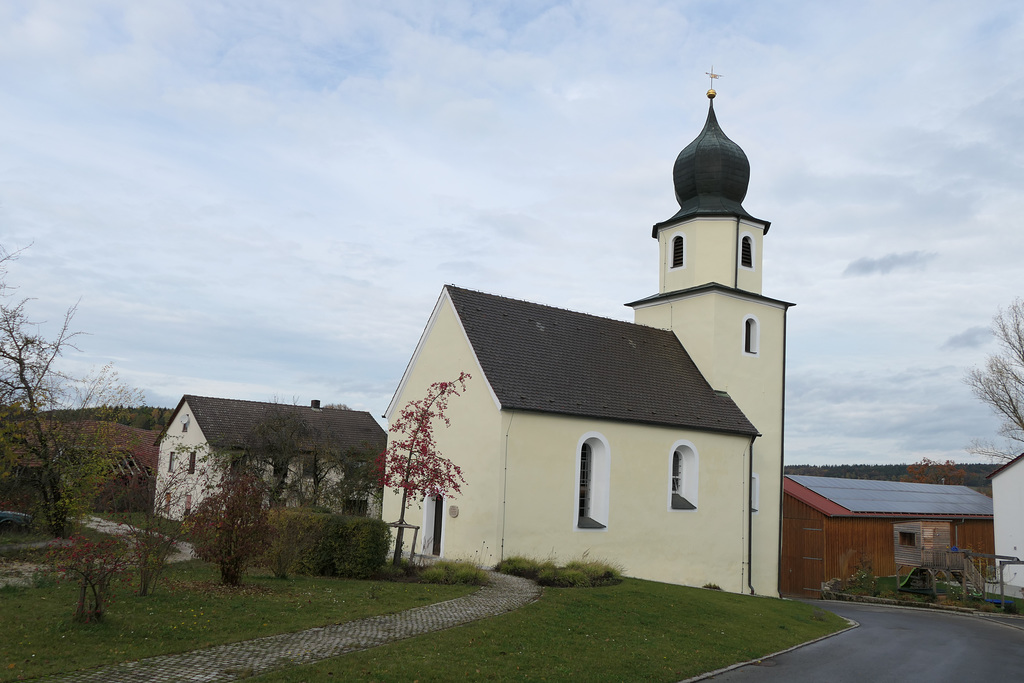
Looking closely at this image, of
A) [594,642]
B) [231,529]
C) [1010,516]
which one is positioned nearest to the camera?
[594,642]

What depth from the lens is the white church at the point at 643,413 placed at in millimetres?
21062

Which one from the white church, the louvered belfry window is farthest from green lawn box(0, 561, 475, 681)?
the louvered belfry window

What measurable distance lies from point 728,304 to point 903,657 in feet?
50.5

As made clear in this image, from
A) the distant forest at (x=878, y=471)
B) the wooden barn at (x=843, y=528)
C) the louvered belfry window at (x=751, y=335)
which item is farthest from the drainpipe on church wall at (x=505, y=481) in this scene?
the distant forest at (x=878, y=471)

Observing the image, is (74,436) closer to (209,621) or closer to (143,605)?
(143,605)

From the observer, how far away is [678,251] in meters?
29.3

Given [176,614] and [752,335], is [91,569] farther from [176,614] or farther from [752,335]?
[752,335]

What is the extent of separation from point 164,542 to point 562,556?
10.7 m

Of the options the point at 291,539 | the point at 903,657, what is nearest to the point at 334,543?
the point at 291,539

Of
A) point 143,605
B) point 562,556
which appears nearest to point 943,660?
point 562,556

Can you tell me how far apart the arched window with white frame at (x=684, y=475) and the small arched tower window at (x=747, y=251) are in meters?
7.92

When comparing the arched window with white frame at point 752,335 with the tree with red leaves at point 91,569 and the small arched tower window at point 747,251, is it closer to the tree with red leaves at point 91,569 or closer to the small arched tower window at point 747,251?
the small arched tower window at point 747,251

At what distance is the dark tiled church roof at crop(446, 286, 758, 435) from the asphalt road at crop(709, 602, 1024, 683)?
7917 mm

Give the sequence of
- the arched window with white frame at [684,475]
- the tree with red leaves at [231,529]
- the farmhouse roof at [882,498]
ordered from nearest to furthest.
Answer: the tree with red leaves at [231,529], the arched window with white frame at [684,475], the farmhouse roof at [882,498]
